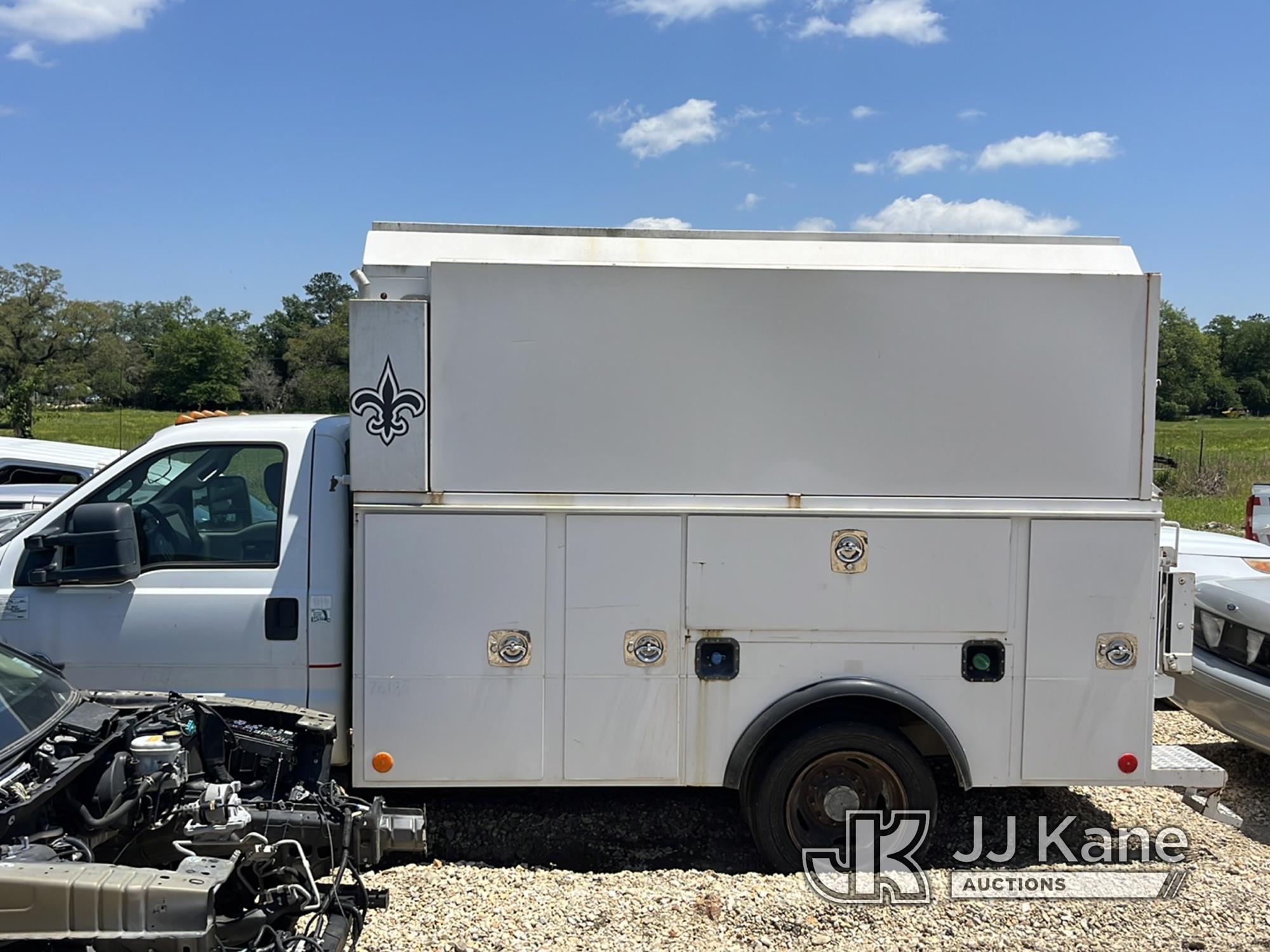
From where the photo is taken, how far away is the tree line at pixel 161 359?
24219 mm

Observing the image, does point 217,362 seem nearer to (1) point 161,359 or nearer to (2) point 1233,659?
(1) point 161,359

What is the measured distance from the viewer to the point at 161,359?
7756 cm

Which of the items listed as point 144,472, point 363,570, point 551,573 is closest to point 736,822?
point 551,573

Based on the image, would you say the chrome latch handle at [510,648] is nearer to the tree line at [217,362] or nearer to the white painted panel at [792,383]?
the white painted panel at [792,383]

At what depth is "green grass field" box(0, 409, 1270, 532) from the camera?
17.0 m

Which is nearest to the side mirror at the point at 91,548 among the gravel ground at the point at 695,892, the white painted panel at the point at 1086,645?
the gravel ground at the point at 695,892

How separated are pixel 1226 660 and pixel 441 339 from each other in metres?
4.81

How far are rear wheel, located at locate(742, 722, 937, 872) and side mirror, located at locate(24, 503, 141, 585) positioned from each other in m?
2.92

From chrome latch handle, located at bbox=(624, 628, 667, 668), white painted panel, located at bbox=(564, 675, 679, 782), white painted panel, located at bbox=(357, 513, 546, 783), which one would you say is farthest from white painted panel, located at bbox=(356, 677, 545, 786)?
chrome latch handle, located at bbox=(624, 628, 667, 668)

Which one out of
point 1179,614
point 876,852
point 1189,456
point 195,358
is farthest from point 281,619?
point 195,358

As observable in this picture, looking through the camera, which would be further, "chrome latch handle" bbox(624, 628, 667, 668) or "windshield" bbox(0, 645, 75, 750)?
"chrome latch handle" bbox(624, 628, 667, 668)

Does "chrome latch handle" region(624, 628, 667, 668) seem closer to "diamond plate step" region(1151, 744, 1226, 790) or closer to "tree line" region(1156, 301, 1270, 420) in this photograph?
"diamond plate step" region(1151, 744, 1226, 790)

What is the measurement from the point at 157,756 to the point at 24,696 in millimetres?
512

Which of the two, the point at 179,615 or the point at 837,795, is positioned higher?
the point at 179,615
